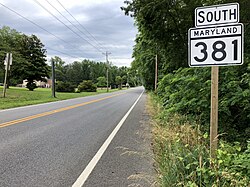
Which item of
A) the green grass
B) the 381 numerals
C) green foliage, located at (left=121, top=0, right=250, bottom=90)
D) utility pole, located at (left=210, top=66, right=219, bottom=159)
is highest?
green foliage, located at (left=121, top=0, right=250, bottom=90)

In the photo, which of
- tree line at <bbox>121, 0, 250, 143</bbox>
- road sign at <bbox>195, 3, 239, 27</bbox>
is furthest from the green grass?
road sign at <bbox>195, 3, 239, 27</bbox>

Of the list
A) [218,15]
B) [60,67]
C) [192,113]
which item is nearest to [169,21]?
[192,113]

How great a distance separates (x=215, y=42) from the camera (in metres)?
3.86

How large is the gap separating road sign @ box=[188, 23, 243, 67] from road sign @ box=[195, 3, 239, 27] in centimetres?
10

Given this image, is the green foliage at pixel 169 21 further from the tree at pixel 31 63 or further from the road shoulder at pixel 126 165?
the tree at pixel 31 63

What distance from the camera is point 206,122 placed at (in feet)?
23.1

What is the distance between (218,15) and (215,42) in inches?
16.8

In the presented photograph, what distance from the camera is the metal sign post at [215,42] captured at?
3.73 metres

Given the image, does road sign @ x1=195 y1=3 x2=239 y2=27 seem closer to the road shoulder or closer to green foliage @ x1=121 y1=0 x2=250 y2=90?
the road shoulder

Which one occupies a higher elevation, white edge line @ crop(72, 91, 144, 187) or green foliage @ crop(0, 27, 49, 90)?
green foliage @ crop(0, 27, 49, 90)

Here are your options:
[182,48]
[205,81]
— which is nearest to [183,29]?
[182,48]

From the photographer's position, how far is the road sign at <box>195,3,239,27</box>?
3.80 m

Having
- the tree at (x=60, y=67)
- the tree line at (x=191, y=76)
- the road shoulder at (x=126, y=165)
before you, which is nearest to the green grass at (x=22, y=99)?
the tree line at (x=191, y=76)

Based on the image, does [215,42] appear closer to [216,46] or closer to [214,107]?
[216,46]
